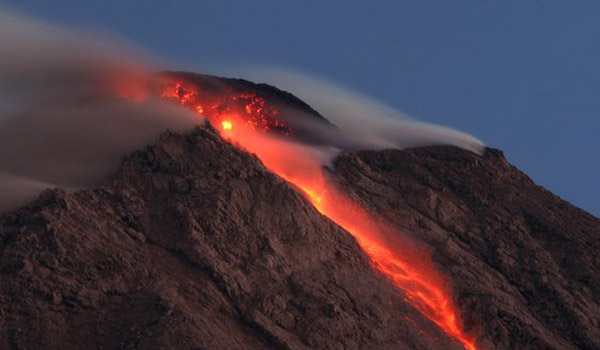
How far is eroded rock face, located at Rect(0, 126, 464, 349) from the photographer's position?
50688 millimetres

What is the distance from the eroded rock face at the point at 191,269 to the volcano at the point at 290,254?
67 millimetres

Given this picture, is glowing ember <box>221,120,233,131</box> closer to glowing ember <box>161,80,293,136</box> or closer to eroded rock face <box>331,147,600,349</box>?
glowing ember <box>161,80,293,136</box>

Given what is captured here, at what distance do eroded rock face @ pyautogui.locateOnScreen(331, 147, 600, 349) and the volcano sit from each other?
99mm

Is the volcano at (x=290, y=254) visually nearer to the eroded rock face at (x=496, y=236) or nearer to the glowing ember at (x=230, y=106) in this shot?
the eroded rock face at (x=496, y=236)

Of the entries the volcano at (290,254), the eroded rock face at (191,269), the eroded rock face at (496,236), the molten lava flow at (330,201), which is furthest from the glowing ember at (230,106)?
the eroded rock face at (191,269)

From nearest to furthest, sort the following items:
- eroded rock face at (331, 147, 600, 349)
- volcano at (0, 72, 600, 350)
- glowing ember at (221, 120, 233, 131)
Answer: volcano at (0, 72, 600, 350), eroded rock face at (331, 147, 600, 349), glowing ember at (221, 120, 233, 131)

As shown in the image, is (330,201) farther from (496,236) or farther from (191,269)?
(191,269)

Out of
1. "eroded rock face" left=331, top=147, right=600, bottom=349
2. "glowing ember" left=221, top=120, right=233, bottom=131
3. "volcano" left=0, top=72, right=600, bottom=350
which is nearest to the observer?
"volcano" left=0, top=72, right=600, bottom=350

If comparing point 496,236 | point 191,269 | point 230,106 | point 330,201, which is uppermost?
point 496,236

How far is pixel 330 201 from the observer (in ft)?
218

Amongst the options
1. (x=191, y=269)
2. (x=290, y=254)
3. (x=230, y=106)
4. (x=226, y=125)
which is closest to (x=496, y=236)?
(x=290, y=254)

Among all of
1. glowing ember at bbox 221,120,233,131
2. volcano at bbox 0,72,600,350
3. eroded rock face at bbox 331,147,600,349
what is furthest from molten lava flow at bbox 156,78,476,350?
eroded rock face at bbox 331,147,600,349

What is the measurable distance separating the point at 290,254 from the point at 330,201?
921 centimetres

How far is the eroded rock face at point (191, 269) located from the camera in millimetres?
50688
